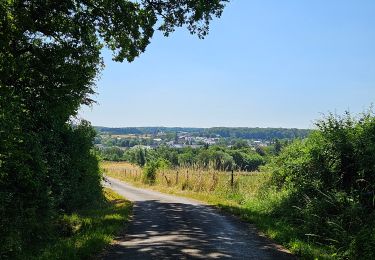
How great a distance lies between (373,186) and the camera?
487 inches

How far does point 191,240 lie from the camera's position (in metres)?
11.5

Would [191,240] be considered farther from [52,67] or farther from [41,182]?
[52,67]

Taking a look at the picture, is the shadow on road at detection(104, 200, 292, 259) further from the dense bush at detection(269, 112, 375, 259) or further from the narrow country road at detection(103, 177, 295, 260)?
the dense bush at detection(269, 112, 375, 259)

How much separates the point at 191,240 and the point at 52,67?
8.77 meters

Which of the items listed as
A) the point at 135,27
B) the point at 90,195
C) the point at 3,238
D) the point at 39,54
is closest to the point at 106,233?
the point at 3,238

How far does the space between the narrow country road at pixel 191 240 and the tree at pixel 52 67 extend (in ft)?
10.6

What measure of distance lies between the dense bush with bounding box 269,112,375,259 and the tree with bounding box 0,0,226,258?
7102 millimetres

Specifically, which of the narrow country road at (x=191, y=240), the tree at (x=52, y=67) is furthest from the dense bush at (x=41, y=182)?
the narrow country road at (x=191, y=240)

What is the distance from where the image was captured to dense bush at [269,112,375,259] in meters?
11.3

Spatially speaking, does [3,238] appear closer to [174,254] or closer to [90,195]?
[174,254]

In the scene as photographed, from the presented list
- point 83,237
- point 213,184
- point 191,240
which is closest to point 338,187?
point 191,240

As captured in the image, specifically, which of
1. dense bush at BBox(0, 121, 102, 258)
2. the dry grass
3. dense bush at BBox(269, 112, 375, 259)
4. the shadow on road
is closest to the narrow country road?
the shadow on road

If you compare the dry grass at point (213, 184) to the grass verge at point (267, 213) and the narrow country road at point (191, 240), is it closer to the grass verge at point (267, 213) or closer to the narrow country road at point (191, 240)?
the grass verge at point (267, 213)

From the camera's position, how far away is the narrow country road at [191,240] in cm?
981
